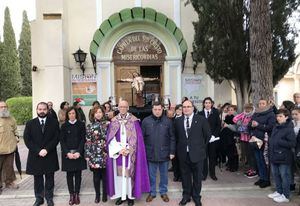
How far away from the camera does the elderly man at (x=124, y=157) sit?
6449 mm

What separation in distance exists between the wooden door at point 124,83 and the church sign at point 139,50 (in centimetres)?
27

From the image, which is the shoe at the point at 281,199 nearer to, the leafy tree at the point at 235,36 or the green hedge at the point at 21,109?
the leafy tree at the point at 235,36

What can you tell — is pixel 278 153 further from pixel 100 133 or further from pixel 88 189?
pixel 88 189

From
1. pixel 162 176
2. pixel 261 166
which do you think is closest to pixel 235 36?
pixel 261 166

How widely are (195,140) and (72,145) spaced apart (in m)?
2.15

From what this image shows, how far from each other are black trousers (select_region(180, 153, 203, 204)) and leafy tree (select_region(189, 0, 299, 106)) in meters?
5.71

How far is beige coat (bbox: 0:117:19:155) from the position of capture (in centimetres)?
748

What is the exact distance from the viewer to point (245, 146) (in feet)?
28.7

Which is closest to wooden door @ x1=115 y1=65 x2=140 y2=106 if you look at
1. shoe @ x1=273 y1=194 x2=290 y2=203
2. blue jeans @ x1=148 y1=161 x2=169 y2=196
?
blue jeans @ x1=148 y1=161 x2=169 y2=196

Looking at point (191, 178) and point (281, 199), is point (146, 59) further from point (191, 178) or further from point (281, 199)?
point (281, 199)

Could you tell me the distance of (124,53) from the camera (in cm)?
1367

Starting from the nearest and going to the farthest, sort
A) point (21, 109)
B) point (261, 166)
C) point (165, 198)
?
point (165, 198) → point (261, 166) → point (21, 109)

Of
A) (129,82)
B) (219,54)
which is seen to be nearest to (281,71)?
(219,54)

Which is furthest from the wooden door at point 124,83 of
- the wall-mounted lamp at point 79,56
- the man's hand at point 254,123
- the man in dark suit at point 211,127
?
the man's hand at point 254,123
